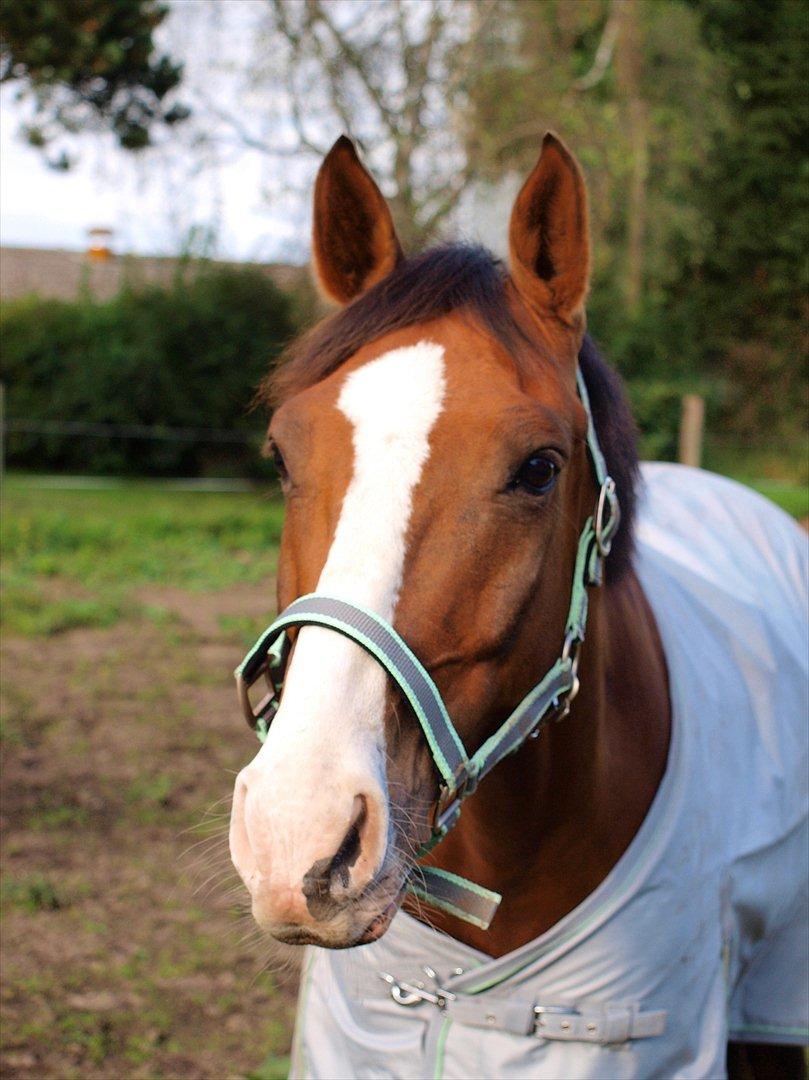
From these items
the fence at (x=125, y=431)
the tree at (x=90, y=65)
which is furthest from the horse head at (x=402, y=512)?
the fence at (x=125, y=431)

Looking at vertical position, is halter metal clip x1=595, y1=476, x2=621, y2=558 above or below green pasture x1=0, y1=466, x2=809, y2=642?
above

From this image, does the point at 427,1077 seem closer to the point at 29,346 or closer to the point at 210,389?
the point at 210,389

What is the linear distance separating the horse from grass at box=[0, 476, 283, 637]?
198 inches

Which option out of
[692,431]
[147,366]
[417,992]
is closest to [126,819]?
[417,992]

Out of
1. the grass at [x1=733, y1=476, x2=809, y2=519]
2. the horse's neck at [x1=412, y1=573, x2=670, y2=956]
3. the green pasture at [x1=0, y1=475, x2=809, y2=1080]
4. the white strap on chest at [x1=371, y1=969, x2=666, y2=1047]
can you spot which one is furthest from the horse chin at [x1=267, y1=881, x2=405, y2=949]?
the grass at [x1=733, y1=476, x2=809, y2=519]

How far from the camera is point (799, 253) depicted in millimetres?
19359

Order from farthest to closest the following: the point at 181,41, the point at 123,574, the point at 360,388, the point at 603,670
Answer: the point at 181,41, the point at 123,574, the point at 603,670, the point at 360,388

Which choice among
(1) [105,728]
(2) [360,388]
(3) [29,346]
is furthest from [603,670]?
(3) [29,346]

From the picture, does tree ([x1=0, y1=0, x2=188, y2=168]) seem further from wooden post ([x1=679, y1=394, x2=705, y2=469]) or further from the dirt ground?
wooden post ([x1=679, y1=394, x2=705, y2=469])

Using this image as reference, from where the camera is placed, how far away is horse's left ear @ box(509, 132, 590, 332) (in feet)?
5.96

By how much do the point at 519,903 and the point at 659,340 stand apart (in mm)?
14877

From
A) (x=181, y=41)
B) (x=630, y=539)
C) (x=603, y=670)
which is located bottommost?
(x=603, y=670)

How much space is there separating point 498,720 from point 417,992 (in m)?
0.61

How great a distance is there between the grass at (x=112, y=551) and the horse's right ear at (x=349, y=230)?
496 centimetres
